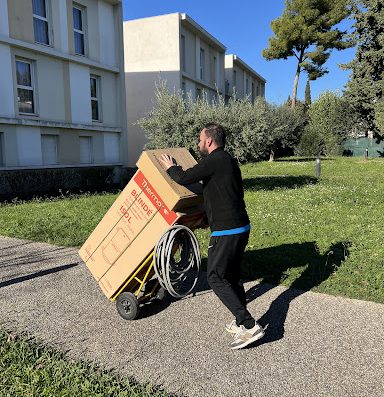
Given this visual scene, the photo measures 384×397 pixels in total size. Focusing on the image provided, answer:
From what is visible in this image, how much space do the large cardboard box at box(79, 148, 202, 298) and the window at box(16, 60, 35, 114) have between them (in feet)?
42.7

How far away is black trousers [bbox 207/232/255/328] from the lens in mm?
3195

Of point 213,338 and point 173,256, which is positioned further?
point 173,256

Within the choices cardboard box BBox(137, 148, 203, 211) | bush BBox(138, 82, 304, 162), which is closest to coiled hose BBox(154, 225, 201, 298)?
cardboard box BBox(137, 148, 203, 211)

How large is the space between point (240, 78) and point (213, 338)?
3804cm

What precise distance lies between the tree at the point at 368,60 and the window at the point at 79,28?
70.4 feet

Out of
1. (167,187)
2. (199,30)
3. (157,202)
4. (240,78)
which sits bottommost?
(157,202)

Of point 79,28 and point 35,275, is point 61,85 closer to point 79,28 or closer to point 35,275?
point 79,28

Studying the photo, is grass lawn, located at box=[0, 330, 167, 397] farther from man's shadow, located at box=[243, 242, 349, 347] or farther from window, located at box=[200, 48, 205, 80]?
window, located at box=[200, 48, 205, 80]

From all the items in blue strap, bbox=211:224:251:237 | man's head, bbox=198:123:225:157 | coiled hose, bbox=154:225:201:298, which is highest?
man's head, bbox=198:123:225:157

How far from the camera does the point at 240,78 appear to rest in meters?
38.8

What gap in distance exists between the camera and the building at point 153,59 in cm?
2411

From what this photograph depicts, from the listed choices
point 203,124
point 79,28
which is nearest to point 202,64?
point 79,28

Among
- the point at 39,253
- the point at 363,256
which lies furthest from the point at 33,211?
the point at 363,256

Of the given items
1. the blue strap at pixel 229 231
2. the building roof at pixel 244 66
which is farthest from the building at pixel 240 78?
the blue strap at pixel 229 231
